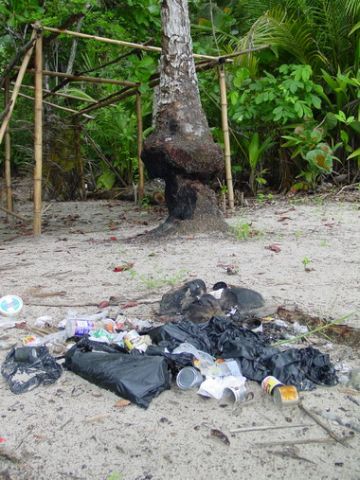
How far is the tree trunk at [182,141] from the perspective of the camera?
4934 millimetres

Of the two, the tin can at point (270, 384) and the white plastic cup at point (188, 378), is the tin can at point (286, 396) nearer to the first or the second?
the tin can at point (270, 384)

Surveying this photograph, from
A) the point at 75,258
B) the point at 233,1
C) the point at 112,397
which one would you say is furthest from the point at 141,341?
A: the point at 233,1

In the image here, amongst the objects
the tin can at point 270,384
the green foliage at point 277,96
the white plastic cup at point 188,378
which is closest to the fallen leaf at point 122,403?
the white plastic cup at point 188,378

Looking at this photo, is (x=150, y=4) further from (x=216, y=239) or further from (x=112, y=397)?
(x=112, y=397)

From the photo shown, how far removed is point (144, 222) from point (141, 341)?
4.25 m

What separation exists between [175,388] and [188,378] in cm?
7

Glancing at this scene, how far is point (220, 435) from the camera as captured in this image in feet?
6.17

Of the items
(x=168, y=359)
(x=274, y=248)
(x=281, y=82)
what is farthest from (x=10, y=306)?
(x=281, y=82)

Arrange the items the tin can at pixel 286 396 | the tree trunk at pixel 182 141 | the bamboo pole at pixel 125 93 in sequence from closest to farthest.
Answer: the tin can at pixel 286 396 < the tree trunk at pixel 182 141 < the bamboo pole at pixel 125 93

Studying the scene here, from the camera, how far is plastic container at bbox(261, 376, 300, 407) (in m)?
2.04

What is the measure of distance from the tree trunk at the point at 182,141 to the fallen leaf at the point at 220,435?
125 inches

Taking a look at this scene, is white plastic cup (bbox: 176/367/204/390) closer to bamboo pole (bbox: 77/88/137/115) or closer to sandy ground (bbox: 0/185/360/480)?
sandy ground (bbox: 0/185/360/480)

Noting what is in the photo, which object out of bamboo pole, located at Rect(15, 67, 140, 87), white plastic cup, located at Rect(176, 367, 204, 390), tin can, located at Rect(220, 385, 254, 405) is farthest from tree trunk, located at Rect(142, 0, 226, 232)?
tin can, located at Rect(220, 385, 254, 405)

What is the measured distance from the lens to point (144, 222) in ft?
22.1
